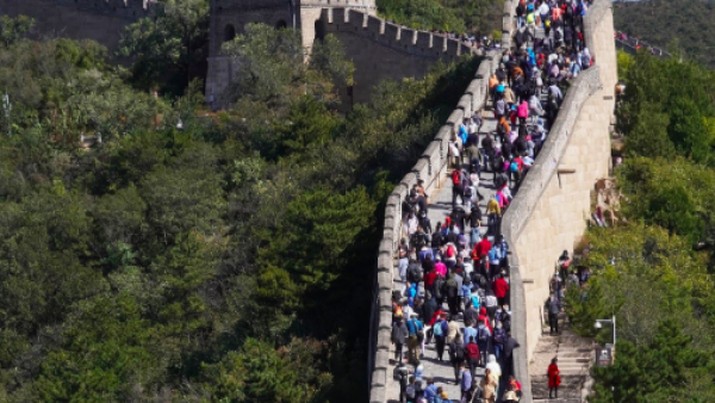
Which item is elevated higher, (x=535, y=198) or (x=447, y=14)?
(x=447, y=14)

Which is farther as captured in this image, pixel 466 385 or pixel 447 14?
pixel 447 14

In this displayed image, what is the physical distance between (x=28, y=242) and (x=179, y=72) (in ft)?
45.2

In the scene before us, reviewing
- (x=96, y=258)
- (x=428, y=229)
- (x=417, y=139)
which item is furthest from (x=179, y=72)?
(x=428, y=229)

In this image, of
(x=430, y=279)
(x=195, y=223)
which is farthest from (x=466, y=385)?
(x=195, y=223)

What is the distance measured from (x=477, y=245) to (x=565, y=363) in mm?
3099

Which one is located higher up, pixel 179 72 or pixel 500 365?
pixel 179 72

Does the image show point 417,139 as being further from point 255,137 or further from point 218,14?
point 218,14

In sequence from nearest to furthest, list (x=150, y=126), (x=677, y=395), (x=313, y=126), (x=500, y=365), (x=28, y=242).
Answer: (x=500, y=365) < (x=677, y=395) < (x=28, y=242) < (x=313, y=126) < (x=150, y=126)

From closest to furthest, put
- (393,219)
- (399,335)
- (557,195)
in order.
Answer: (399,335) < (393,219) < (557,195)

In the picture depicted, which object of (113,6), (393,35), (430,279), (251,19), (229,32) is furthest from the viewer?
(113,6)

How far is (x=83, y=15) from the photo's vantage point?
7000cm

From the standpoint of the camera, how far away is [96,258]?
5359 centimetres

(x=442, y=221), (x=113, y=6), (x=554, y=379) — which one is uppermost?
(x=113, y=6)

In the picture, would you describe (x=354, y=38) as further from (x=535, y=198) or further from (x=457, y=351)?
(x=457, y=351)
